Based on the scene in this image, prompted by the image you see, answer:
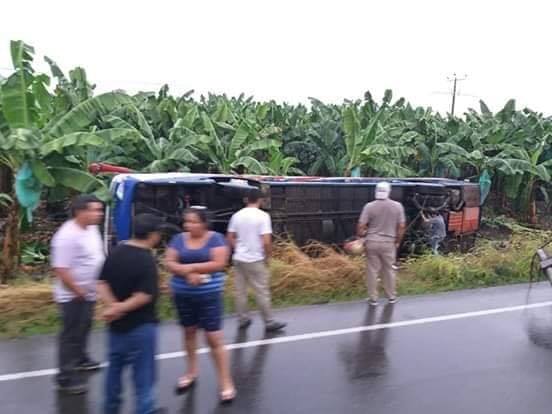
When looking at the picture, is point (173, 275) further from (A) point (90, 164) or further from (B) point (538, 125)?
(B) point (538, 125)

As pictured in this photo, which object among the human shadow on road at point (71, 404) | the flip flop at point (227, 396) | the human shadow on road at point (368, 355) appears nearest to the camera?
the human shadow on road at point (71, 404)

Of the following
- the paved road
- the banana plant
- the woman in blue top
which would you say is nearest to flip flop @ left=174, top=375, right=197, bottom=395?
the paved road

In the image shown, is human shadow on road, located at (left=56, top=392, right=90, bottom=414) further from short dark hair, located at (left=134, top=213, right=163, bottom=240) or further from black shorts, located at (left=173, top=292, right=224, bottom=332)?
short dark hair, located at (left=134, top=213, right=163, bottom=240)

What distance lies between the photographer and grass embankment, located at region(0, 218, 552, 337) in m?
7.75

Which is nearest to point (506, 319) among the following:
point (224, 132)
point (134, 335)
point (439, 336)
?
point (439, 336)

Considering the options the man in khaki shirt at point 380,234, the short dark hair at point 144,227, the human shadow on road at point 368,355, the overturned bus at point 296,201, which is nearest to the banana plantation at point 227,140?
the overturned bus at point 296,201

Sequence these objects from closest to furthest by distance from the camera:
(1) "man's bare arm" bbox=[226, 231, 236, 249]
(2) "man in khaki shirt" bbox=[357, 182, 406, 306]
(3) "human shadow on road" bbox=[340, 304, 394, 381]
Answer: (3) "human shadow on road" bbox=[340, 304, 394, 381], (1) "man's bare arm" bbox=[226, 231, 236, 249], (2) "man in khaki shirt" bbox=[357, 182, 406, 306]

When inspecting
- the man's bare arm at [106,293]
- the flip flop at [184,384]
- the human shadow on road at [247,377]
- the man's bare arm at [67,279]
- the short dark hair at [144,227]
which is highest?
the short dark hair at [144,227]

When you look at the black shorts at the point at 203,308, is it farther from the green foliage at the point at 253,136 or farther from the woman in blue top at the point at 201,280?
the green foliage at the point at 253,136

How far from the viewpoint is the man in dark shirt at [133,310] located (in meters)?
4.71

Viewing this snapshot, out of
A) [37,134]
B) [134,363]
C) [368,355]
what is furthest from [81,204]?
[37,134]

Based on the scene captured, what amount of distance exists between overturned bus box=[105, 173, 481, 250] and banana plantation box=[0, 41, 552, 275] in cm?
70

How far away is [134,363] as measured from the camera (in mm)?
4793

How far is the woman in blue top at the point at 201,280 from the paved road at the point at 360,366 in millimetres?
513
